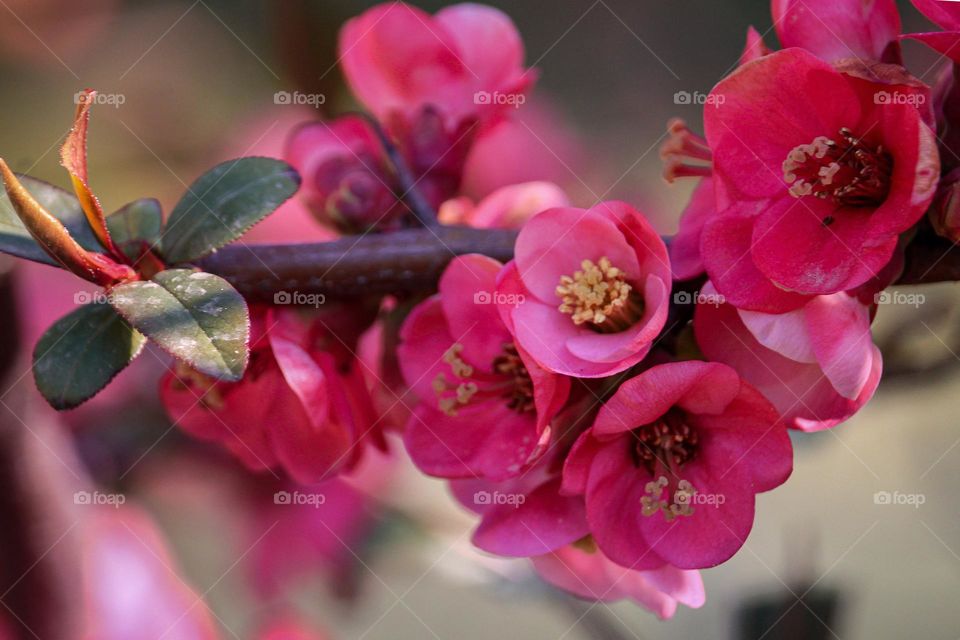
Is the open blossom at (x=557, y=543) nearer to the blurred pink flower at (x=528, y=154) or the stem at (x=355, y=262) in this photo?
the stem at (x=355, y=262)

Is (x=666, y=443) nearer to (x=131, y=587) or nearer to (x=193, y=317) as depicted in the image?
(x=193, y=317)

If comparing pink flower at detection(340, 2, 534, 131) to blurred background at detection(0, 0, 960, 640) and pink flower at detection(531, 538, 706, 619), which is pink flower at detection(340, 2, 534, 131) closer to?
blurred background at detection(0, 0, 960, 640)

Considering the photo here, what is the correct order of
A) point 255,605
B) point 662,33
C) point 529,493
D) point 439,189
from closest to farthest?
point 529,493 → point 439,189 → point 255,605 → point 662,33

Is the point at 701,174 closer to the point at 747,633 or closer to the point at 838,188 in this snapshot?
the point at 838,188

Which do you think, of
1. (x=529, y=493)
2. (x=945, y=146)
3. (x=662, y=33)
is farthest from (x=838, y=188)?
(x=662, y=33)

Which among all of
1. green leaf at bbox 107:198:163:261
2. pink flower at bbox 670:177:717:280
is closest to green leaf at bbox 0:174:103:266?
green leaf at bbox 107:198:163:261
